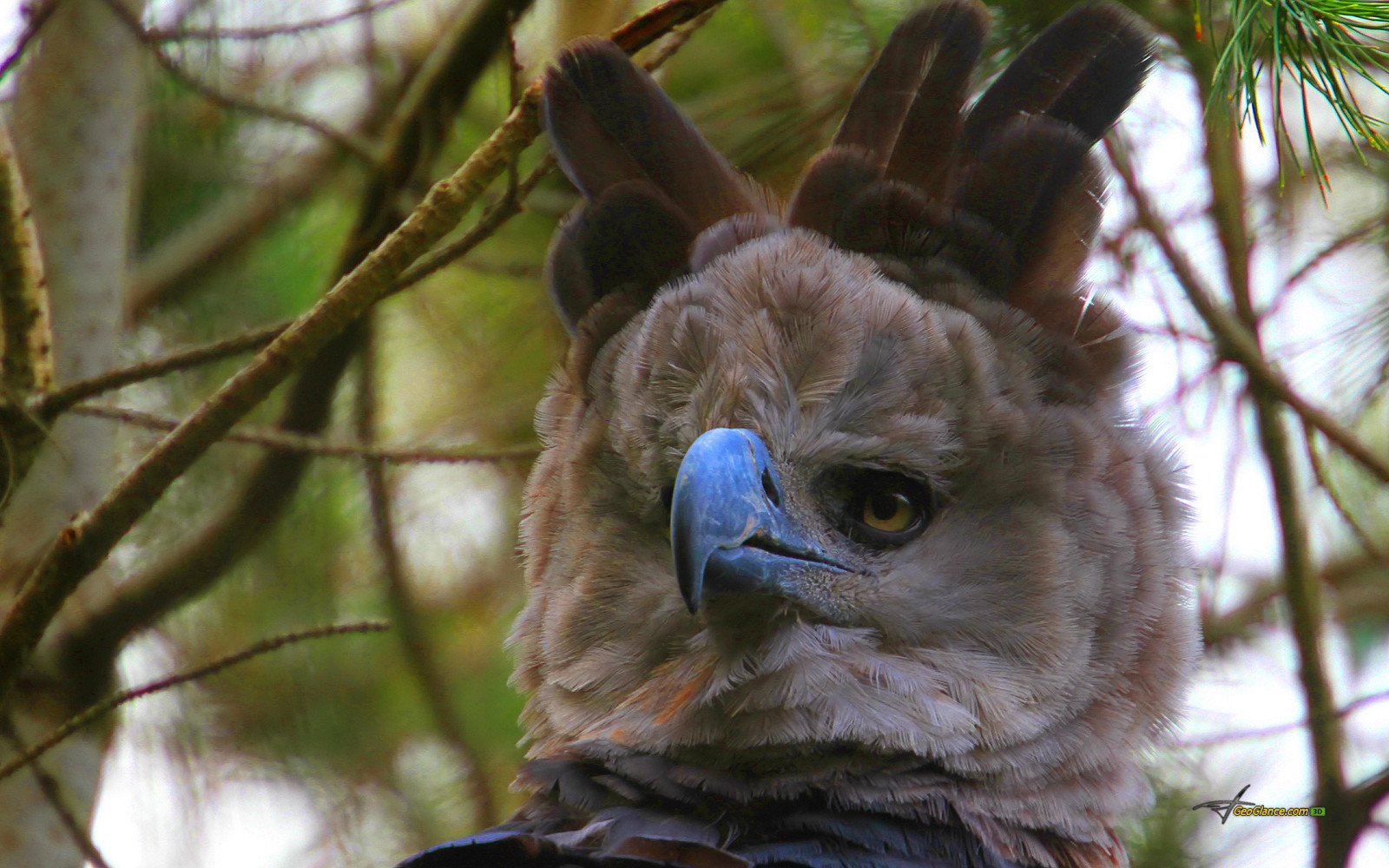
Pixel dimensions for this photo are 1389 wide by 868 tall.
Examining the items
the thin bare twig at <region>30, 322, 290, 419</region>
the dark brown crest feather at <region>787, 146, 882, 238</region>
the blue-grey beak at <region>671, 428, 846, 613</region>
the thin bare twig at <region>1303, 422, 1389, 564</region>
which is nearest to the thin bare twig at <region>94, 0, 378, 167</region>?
the thin bare twig at <region>30, 322, 290, 419</region>

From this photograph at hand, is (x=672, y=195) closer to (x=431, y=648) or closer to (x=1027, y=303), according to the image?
(x=1027, y=303)

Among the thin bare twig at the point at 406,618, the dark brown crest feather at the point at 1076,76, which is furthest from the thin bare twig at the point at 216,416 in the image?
the thin bare twig at the point at 406,618

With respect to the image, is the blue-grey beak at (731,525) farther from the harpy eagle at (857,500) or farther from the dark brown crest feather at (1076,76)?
the dark brown crest feather at (1076,76)

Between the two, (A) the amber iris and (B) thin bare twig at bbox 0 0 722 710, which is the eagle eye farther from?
(B) thin bare twig at bbox 0 0 722 710

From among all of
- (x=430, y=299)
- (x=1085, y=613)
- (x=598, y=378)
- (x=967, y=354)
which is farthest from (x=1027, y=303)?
(x=430, y=299)

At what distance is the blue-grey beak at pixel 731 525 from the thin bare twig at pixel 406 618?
1.28 metres

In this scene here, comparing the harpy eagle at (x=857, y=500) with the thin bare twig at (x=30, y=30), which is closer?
the harpy eagle at (x=857, y=500)

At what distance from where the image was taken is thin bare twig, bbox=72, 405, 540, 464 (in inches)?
82.3

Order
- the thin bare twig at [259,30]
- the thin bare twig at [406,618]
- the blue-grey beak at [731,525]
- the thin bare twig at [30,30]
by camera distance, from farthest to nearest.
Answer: the thin bare twig at [406,618] → the thin bare twig at [259,30] → the thin bare twig at [30,30] → the blue-grey beak at [731,525]

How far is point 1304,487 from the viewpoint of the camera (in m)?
2.84

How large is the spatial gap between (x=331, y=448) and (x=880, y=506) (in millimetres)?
948

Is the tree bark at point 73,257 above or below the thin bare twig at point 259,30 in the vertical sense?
below

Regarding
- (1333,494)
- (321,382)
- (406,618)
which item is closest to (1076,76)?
(1333,494)

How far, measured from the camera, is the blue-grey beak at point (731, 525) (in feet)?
5.87
